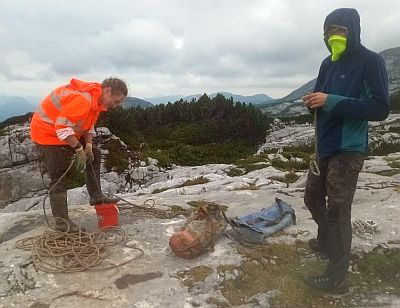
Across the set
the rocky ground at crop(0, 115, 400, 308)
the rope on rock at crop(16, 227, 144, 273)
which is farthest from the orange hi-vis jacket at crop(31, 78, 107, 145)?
the rocky ground at crop(0, 115, 400, 308)

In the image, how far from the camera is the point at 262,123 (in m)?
43.3

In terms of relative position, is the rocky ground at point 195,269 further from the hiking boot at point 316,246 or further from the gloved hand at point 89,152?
the gloved hand at point 89,152

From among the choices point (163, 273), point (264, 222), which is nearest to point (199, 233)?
point (163, 273)

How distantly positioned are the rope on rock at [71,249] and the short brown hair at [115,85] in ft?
7.66

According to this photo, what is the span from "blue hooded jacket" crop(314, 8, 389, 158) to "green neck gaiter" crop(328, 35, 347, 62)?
5 centimetres

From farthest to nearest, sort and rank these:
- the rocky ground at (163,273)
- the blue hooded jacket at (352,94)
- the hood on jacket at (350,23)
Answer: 1. the rocky ground at (163,273)
2. the hood on jacket at (350,23)
3. the blue hooded jacket at (352,94)

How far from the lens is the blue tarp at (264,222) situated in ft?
20.8

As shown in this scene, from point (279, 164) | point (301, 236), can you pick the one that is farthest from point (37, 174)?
point (301, 236)

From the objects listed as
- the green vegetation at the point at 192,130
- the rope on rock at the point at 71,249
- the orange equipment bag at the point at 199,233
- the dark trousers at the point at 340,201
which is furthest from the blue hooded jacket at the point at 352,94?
the green vegetation at the point at 192,130

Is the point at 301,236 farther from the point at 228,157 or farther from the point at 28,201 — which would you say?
the point at 228,157

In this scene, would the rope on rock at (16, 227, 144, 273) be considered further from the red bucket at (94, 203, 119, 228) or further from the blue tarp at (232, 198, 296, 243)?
the blue tarp at (232, 198, 296, 243)

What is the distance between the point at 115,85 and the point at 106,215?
231cm

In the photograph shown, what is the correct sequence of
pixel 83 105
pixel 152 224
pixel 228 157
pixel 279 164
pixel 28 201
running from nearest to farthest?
pixel 83 105 < pixel 152 224 < pixel 28 201 < pixel 279 164 < pixel 228 157

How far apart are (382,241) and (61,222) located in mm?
5343
